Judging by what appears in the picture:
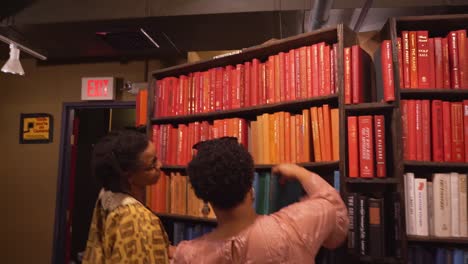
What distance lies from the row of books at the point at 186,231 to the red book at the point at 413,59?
1.27 metres

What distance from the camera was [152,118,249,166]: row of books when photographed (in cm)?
192

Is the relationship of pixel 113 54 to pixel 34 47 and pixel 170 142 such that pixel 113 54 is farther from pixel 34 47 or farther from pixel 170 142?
pixel 170 142

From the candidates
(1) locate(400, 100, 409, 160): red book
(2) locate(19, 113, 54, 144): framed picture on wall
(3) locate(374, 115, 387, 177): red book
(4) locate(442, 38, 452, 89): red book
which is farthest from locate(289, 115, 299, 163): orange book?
(2) locate(19, 113, 54, 144): framed picture on wall

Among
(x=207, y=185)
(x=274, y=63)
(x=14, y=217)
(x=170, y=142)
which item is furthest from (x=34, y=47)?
(x=207, y=185)

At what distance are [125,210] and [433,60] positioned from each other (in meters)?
1.41

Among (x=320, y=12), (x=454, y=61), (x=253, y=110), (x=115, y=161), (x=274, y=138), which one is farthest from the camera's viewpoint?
(x=320, y=12)

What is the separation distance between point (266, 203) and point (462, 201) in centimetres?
82

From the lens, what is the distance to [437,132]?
5.02 ft

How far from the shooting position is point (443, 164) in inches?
58.6

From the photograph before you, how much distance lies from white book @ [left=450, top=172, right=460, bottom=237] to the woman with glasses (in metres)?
1.15

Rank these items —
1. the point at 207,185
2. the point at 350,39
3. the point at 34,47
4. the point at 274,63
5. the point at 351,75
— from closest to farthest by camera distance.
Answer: the point at 207,185 < the point at 351,75 < the point at 350,39 < the point at 274,63 < the point at 34,47

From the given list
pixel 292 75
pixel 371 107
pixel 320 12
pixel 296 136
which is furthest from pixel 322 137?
pixel 320 12

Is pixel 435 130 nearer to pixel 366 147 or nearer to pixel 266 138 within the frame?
pixel 366 147

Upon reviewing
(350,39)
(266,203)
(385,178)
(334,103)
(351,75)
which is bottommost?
(266,203)
